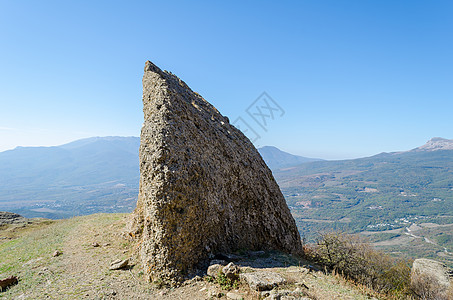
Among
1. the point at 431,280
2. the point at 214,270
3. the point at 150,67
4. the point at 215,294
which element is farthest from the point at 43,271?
the point at 431,280

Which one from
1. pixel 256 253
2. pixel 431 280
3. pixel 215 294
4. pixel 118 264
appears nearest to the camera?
pixel 215 294

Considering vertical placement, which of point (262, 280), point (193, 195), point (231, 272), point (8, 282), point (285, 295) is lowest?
point (8, 282)

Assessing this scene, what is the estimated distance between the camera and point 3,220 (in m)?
31.0

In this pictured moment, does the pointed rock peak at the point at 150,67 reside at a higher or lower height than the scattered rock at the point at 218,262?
higher

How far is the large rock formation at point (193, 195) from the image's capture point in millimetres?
10289

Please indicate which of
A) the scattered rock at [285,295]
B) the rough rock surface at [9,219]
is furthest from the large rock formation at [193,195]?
the rough rock surface at [9,219]

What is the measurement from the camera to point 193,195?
11297mm

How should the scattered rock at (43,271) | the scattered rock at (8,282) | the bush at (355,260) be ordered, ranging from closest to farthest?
the scattered rock at (8,282) → the scattered rock at (43,271) → the bush at (355,260)

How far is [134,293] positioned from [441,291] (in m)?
21.3

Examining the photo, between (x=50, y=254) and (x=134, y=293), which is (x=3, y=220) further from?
(x=134, y=293)

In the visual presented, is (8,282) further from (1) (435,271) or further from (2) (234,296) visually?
(1) (435,271)

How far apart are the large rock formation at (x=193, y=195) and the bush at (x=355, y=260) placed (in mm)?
2640

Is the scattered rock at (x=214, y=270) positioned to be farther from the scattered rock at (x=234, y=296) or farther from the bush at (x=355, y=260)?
the bush at (x=355, y=260)

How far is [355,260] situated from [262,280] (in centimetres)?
1237
